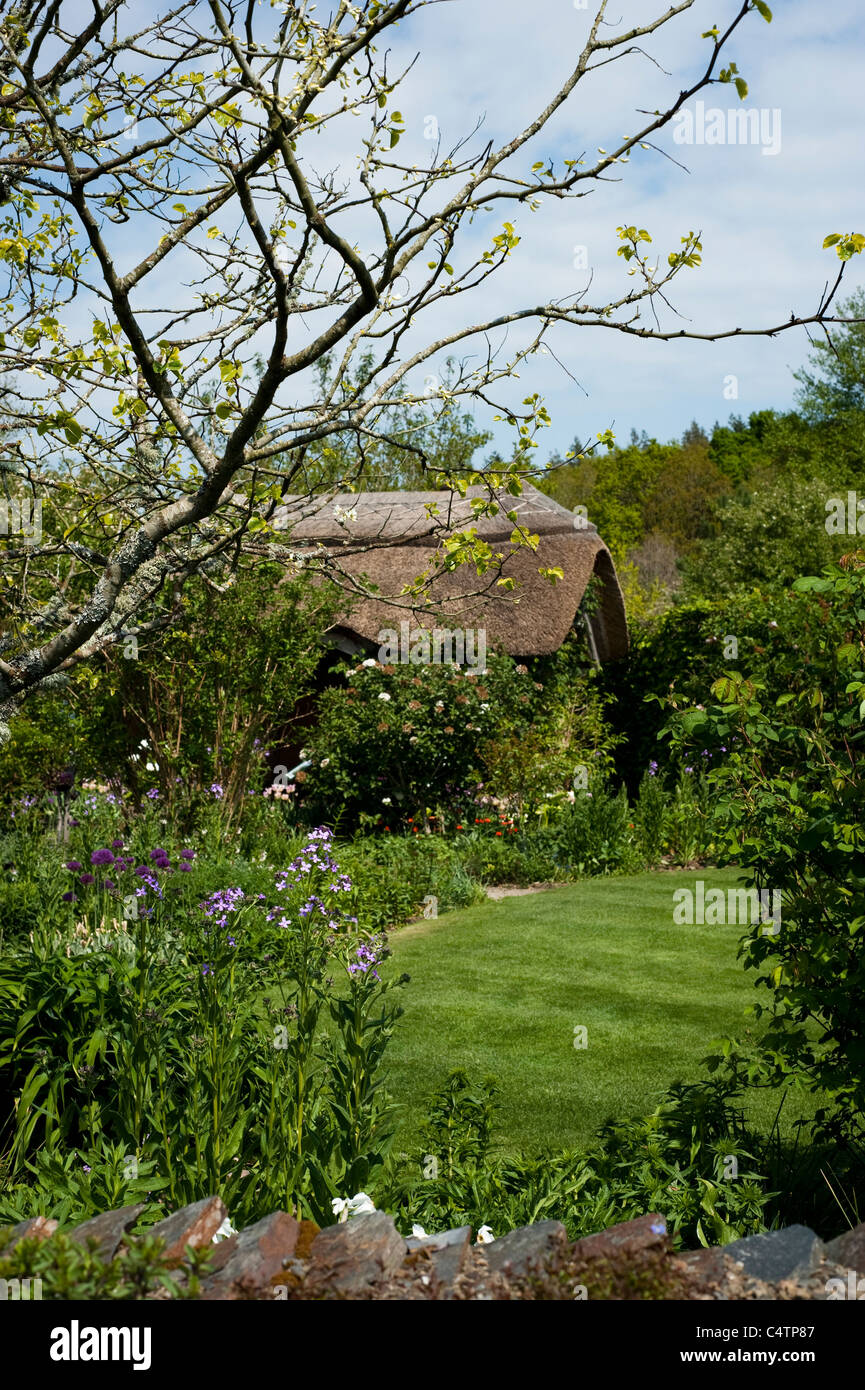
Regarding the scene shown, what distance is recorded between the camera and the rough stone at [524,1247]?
1882mm

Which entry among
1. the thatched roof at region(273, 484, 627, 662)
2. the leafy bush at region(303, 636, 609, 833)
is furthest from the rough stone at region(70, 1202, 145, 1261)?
the thatched roof at region(273, 484, 627, 662)

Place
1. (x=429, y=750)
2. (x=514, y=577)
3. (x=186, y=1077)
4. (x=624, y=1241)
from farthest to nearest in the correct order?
(x=514, y=577) < (x=429, y=750) < (x=186, y=1077) < (x=624, y=1241)

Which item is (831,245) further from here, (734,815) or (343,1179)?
(343,1179)

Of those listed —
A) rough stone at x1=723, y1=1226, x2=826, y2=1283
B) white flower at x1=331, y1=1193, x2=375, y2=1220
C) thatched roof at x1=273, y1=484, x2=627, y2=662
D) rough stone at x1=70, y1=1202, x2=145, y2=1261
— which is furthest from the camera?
thatched roof at x1=273, y1=484, x2=627, y2=662

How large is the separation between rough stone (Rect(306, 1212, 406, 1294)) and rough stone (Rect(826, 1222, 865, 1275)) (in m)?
0.79

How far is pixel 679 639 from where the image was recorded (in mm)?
13188

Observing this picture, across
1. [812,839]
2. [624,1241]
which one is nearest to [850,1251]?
[624,1241]

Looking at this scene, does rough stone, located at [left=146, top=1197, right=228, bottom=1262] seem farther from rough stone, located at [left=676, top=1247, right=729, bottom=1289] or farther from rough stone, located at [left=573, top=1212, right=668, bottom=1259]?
rough stone, located at [left=676, top=1247, right=729, bottom=1289]

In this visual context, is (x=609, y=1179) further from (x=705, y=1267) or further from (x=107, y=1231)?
(x=107, y=1231)

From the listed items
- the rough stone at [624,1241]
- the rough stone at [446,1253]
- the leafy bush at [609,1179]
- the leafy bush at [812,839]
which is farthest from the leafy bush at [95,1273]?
the leafy bush at [812,839]

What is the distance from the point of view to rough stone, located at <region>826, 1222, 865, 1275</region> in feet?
6.28

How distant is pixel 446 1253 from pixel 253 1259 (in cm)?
35

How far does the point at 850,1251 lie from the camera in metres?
1.94
